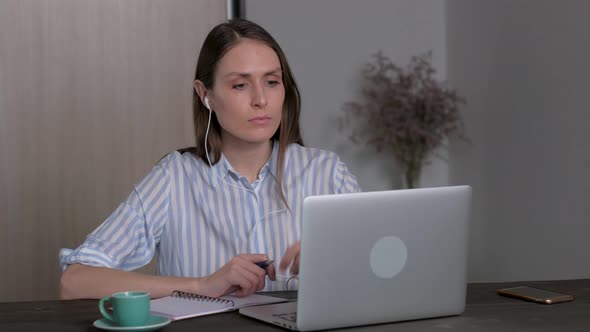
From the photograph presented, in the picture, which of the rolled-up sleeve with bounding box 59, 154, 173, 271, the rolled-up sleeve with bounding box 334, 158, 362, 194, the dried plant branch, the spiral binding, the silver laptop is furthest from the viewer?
the dried plant branch

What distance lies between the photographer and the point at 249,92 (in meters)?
2.14

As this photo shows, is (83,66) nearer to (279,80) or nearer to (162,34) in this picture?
(162,34)

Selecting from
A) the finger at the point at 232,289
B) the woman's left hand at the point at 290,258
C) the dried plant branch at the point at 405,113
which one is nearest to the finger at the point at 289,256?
the woman's left hand at the point at 290,258

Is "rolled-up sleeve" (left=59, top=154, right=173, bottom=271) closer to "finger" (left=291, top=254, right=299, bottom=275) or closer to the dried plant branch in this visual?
"finger" (left=291, top=254, right=299, bottom=275)

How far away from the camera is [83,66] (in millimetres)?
3588

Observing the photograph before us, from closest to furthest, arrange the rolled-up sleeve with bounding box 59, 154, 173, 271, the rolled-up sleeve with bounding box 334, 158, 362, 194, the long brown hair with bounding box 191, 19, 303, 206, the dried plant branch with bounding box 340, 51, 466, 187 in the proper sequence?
the rolled-up sleeve with bounding box 59, 154, 173, 271 < the long brown hair with bounding box 191, 19, 303, 206 < the rolled-up sleeve with bounding box 334, 158, 362, 194 < the dried plant branch with bounding box 340, 51, 466, 187

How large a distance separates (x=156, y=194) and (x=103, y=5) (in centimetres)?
171

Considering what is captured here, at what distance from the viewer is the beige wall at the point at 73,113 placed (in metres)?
3.49

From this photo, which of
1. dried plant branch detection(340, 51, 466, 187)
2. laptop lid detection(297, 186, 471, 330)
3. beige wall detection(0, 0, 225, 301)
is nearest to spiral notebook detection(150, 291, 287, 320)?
laptop lid detection(297, 186, 471, 330)

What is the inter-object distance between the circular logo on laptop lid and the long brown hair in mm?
812

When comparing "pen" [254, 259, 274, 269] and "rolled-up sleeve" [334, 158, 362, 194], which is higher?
"rolled-up sleeve" [334, 158, 362, 194]

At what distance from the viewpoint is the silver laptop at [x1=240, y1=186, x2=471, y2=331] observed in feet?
4.58

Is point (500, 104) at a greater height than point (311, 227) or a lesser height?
greater

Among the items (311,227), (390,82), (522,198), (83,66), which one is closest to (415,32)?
(390,82)
